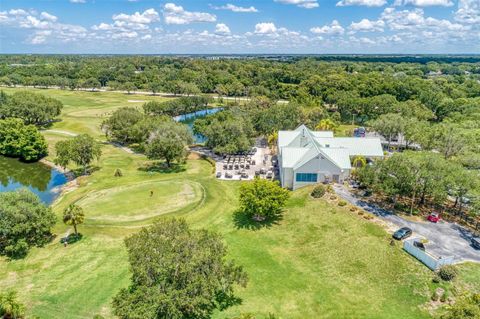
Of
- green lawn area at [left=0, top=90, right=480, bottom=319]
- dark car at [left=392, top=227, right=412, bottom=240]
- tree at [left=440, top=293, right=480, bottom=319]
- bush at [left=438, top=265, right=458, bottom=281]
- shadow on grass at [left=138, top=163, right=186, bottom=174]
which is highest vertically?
tree at [left=440, top=293, right=480, bottom=319]

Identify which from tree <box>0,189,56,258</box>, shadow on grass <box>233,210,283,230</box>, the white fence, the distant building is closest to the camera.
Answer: the white fence

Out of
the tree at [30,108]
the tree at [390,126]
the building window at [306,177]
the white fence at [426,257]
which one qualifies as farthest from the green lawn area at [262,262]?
the tree at [30,108]

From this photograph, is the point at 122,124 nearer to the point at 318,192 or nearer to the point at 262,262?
the point at 318,192

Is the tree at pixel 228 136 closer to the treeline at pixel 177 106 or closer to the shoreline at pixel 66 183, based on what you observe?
the shoreline at pixel 66 183

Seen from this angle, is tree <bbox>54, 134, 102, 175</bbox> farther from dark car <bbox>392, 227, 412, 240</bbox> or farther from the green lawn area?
dark car <bbox>392, 227, 412, 240</bbox>

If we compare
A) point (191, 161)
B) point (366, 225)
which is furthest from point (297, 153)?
point (191, 161)

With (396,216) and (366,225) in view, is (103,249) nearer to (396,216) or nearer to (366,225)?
(366,225)

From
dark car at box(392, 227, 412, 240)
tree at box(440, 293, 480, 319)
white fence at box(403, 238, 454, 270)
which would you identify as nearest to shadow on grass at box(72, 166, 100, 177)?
dark car at box(392, 227, 412, 240)

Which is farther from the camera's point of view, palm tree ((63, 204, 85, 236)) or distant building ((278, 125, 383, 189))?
distant building ((278, 125, 383, 189))

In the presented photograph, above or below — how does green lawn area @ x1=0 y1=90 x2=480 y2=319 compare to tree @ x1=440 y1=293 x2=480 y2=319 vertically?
below
